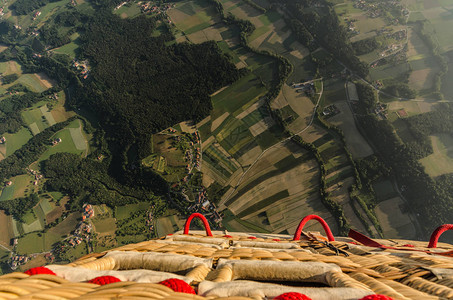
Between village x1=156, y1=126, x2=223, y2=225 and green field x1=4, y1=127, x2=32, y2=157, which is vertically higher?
green field x1=4, y1=127, x2=32, y2=157

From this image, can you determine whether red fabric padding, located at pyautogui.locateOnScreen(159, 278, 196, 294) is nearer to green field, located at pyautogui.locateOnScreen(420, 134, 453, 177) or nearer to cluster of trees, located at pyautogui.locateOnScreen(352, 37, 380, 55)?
green field, located at pyautogui.locateOnScreen(420, 134, 453, 177)

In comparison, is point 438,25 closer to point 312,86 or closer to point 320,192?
point 312,86

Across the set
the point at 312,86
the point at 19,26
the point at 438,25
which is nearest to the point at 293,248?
Result: the point at 312,86

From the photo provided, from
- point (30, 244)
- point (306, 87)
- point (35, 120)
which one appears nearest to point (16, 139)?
point (35, 120)

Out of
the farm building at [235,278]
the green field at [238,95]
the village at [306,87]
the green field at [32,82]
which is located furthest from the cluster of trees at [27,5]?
the farm building at [235,278]

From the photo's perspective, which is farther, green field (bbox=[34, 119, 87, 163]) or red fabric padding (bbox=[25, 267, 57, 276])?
green field (bbox=[34, 119, 87, 163])

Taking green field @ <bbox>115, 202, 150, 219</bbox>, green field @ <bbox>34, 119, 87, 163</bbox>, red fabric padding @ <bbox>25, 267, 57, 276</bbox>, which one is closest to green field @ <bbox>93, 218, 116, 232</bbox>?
green field @ <bbox>115, 202, 150, 219</bbox>

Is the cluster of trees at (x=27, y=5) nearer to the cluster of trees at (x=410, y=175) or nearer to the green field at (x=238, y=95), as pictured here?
the green field at (x=238, y=95)
